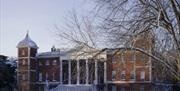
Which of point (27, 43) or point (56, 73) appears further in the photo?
point (27, 43)

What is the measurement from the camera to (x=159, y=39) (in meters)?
17.5

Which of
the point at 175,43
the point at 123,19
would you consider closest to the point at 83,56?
the point at 123,19

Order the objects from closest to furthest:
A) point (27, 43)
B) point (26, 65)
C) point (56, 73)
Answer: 1. point (56, 73)
2. point (26, 65)
3. point (27, 43)

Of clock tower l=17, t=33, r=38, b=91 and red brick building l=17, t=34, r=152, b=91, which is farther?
clock tower l=17, t=33, r=38, b=91

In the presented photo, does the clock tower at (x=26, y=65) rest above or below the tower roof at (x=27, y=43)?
below

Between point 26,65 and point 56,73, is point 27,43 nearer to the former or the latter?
point 26,65

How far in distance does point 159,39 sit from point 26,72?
226 ft

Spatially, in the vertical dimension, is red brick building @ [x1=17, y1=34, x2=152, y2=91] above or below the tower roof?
below

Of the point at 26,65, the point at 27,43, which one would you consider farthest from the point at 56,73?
the point at 27,43

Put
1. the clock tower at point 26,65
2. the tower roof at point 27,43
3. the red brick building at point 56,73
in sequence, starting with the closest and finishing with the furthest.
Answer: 1. the red brick building at point 56,73
2. the clock tower at point 26,65
3. the tower roof at point 27,43

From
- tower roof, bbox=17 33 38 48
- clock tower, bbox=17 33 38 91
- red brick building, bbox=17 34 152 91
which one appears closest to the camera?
red brick building, bbox=17 34 152 91

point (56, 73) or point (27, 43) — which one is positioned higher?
point (27, 43)

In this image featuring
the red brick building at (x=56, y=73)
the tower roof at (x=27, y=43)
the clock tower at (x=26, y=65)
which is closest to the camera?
the red brick building at (x=56, y=73)

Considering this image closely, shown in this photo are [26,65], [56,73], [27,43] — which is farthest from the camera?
[27,43]
